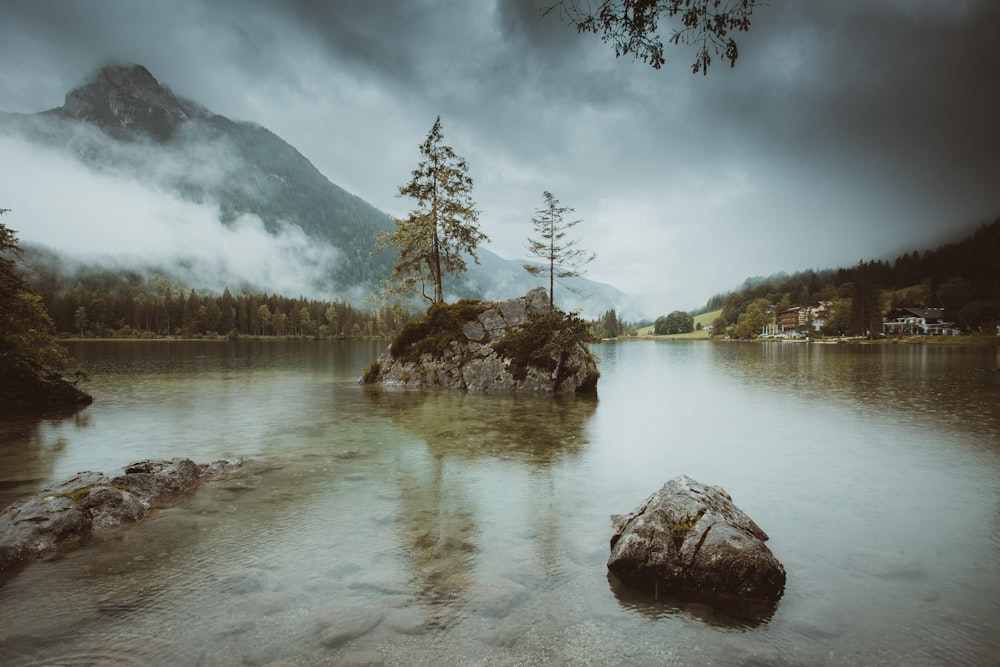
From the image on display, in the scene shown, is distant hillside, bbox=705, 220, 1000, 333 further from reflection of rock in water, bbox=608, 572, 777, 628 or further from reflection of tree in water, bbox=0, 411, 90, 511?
reflection of tree in water, bbox=0, 411, 90, 511

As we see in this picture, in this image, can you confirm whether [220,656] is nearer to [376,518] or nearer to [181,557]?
[181,557]

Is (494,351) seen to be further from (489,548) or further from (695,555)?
(695,555)

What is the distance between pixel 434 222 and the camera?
3897 centimetres

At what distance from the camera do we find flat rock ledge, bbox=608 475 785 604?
22.7ft

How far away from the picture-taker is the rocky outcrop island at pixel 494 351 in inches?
1247

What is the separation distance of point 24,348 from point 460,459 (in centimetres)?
2392

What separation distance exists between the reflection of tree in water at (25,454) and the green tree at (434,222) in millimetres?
23602

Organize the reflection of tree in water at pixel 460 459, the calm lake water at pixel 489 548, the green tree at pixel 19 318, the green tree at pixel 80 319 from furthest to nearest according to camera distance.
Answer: the green tree at pixel 80 319, the green tree at pixel 19 318, the reflection of tree in water at pixel 460 459, the calm lake water at pixel 489 548

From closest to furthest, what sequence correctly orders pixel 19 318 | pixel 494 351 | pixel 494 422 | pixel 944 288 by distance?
pixel 494 422 → pixel 19 318 → pixel 494 351 → pixel 944 288

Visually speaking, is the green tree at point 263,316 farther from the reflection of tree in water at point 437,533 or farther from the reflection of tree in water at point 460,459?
the reflection of tree in water at point 437,533

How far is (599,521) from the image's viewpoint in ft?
32.7

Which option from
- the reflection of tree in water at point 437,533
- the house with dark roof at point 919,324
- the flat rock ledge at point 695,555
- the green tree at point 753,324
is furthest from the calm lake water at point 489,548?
the green tree at point 753,324

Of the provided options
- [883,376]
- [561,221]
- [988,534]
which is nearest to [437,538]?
[988,534]

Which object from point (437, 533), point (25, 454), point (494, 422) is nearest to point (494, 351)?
point (494, 422)
